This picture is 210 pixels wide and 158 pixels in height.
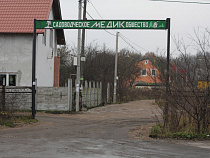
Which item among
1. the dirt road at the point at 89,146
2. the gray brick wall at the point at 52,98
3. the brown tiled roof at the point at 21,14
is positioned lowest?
the dirt road at the point at 89,146

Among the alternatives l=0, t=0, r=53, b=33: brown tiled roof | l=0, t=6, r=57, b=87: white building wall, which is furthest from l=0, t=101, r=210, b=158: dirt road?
l=0, t=0, r=53, b=33: brown tiled roof

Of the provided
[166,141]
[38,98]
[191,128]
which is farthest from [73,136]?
[38,98]

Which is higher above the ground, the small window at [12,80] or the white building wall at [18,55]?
the white building wall at [18,55]

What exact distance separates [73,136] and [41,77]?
42.4 feet

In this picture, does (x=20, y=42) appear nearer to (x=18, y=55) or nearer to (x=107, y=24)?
(x=18, y=55)

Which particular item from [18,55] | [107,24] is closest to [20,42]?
[18,55]

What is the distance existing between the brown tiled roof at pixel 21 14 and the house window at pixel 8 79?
2.78m

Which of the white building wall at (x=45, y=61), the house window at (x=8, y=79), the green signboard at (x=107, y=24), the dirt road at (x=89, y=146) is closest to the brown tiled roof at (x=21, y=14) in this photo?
the white building wall at (x=45, y=61)

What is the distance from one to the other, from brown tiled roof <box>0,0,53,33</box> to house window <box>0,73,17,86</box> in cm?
278

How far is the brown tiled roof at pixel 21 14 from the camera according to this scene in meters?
22.3

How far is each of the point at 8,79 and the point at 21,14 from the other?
14.4 feet

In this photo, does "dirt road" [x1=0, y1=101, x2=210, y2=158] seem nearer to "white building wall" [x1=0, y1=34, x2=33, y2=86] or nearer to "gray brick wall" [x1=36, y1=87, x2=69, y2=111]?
"gray brick wall" [x1=36, y1=87, x2=69, y2=111]

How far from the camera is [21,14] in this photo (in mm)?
23375

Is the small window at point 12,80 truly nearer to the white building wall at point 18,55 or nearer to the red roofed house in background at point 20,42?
the red roofed house in background at point 20,42
